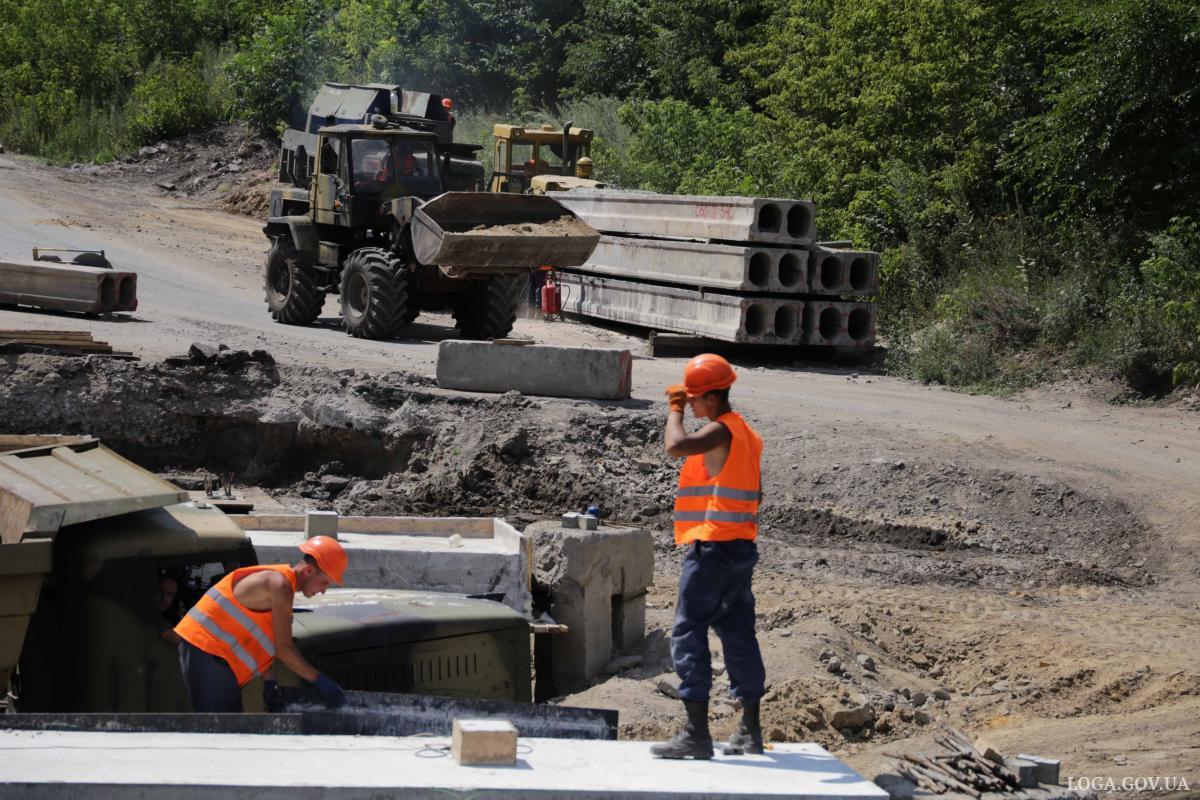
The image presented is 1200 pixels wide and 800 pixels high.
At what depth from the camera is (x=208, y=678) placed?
5.46 meters

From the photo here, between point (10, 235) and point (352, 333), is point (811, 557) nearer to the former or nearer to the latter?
point (352, 333)

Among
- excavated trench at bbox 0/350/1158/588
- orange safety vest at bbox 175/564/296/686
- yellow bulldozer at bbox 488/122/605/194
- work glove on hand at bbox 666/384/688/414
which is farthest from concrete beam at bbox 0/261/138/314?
work glove on hand at bbox 666/384/688/414

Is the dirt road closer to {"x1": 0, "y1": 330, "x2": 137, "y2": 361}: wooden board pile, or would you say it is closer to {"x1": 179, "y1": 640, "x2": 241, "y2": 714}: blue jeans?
{"x1": 0, "y1": 330, "x2": 137, "y2": 361}: wooden board pile

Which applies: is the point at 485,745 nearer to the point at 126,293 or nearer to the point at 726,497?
the point at 726,497

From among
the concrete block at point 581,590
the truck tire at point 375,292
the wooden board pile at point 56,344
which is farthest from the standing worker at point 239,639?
the truck tire at point 375,292

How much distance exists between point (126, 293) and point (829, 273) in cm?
934

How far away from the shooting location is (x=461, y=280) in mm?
18094

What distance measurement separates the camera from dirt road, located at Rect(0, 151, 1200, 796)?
792cm

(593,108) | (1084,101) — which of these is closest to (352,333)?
(1084,101)

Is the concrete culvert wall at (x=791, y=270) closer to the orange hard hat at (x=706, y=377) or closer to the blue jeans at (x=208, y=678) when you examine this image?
the orange hard hat at (x=706, y=377)

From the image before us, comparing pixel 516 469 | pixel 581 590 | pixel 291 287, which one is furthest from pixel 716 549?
pixel 291 287

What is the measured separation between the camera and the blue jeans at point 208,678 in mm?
5457

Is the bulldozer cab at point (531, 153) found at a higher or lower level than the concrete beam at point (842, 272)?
higher

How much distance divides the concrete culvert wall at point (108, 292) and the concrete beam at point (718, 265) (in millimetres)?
7300
